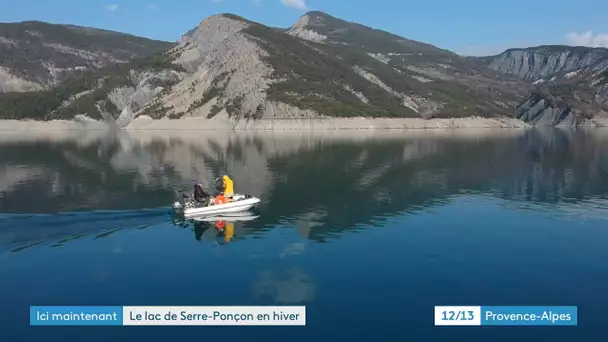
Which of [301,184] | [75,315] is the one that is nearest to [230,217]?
[301,184]

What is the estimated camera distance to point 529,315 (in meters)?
25.5

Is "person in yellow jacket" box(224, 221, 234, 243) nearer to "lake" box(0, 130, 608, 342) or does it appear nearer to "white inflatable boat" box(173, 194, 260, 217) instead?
"lake" box(0, 130, 608, 342)

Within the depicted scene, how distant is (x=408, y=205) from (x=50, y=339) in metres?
38.1

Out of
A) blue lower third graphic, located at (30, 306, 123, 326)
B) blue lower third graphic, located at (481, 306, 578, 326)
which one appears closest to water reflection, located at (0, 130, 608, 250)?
blue lower third graphic, located at (30, 306, 123, 326)

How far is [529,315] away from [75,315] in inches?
898

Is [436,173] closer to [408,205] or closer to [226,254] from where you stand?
[408,205]

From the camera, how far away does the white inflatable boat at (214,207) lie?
4653cm

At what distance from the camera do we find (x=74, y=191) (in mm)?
62406

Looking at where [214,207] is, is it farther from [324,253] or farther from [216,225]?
[324,253]

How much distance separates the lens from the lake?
25078 mm

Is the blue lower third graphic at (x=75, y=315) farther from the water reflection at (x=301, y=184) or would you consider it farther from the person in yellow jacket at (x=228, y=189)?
the person in yellow jacket at (x=228, y=189)

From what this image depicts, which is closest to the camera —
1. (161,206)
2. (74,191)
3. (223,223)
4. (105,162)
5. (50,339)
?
(50,339)

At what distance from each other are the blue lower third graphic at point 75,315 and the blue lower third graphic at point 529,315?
18.2 meters

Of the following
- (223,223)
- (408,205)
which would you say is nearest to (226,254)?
(223,223)
